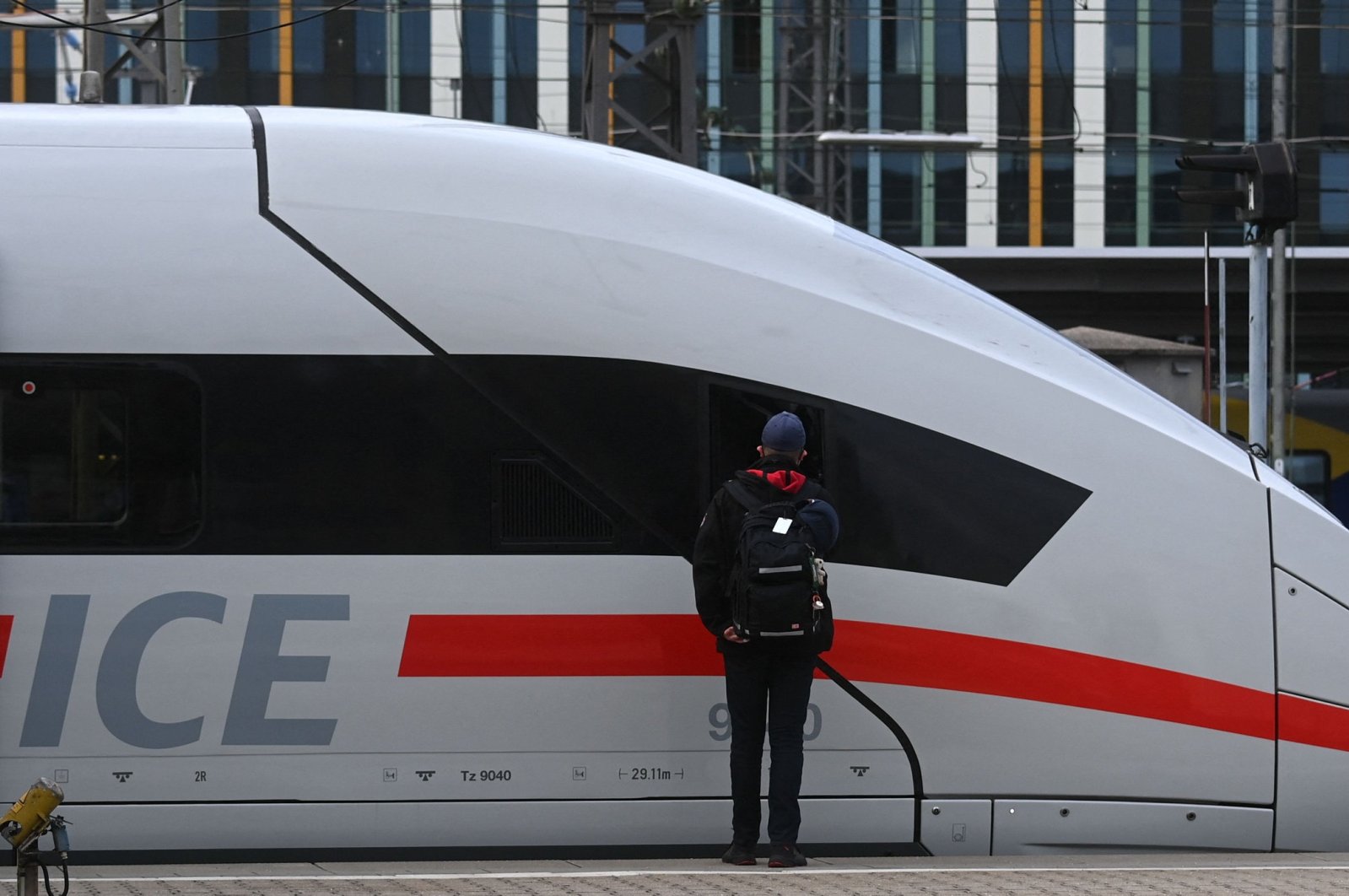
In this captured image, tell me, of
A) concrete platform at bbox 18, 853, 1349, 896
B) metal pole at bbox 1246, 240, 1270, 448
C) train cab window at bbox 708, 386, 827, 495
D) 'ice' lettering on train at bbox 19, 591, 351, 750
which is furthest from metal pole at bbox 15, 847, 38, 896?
metal pole at bbox 1246, 240, 1270, 448

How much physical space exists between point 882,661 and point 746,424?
94 centimetres

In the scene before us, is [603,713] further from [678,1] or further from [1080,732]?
[678,1]

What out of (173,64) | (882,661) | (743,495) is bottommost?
(882,661)

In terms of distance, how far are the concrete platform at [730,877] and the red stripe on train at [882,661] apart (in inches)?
21.2

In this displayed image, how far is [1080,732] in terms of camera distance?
6.00 meters

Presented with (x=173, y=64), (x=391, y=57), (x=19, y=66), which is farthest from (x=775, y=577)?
(x=19, y=66)

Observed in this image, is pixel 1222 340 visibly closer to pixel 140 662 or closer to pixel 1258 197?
pixel 1258 197

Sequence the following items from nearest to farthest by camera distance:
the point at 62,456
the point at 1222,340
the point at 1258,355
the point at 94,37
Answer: the point at 62,456 < the point at 1258,355 < the point at 1222,340 < the point at 94,37

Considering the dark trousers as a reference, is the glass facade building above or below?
above

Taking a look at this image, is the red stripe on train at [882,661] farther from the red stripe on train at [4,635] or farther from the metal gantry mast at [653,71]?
the metal gantry mast at [653,71]

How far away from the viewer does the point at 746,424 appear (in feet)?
19.7

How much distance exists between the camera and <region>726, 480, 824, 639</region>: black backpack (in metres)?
5.59

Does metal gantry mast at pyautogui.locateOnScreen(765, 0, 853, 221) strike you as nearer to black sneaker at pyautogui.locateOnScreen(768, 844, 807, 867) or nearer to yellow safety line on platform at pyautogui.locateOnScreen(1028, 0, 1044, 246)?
yellow safety line on platform at pyautogui.locateOnScreen(1028, 0, 1044, 246)

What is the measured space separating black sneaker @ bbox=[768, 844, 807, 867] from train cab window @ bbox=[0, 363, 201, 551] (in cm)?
223
